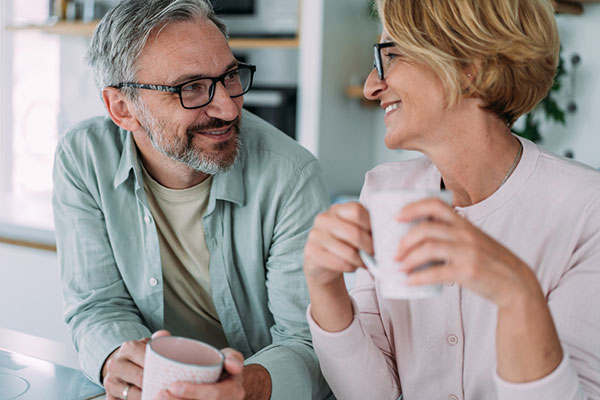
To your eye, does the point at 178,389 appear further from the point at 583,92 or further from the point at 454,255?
the point at 583,92

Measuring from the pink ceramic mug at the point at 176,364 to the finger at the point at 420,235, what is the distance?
0.84 ft

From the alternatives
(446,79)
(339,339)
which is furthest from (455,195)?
(339,339)

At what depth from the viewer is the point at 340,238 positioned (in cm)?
84

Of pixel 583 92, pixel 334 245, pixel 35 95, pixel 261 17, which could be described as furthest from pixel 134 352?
pixel 35 95

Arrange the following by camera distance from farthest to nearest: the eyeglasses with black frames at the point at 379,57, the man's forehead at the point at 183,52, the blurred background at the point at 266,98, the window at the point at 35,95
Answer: the window at the point at 35,95, the blurred background at the point at 266,98, the man's forehead at the point at 183,52, the eyeglasses with black frames at the point at 379,57

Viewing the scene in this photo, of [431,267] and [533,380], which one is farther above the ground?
[431,267]

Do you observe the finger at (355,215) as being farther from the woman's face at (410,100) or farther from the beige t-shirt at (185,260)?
the beige t-shirt at (185,260)

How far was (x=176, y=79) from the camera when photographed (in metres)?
1.39

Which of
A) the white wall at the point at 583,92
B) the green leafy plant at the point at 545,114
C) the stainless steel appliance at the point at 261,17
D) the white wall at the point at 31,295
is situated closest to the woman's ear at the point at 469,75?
the white wall at the point at 31,295

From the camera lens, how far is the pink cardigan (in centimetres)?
97

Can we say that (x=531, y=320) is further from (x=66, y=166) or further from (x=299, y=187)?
(x=66, y=166)

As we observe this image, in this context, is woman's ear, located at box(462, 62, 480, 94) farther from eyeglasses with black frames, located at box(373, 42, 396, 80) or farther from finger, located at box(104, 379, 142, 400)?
finger, located at box(104, 379, 142, 400)

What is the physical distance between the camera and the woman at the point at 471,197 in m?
1.00

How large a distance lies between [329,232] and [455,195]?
0.38 meters
